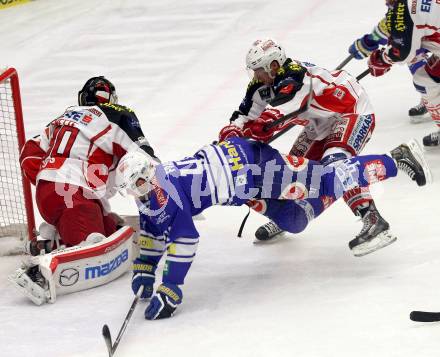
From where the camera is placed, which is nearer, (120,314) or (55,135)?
(120,314)

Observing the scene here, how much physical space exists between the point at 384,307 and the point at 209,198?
0.83m

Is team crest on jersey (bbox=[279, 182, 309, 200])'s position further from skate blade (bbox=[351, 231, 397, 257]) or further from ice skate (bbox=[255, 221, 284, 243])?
ice skate (bbox=[255, 221, 284, 243])

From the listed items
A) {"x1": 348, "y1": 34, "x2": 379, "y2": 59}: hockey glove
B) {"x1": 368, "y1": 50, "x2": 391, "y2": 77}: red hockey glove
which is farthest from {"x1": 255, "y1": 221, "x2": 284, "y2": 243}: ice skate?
{"x1": 348, "y1": 34, "x2": 379, "y2": 59}: hockey glove

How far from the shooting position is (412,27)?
18.5 ft

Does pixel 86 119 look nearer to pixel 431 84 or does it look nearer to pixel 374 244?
pixel 374 244

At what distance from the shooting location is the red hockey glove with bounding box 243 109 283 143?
5004mm

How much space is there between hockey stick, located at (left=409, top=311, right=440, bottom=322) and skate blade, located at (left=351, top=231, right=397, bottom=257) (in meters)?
0.68

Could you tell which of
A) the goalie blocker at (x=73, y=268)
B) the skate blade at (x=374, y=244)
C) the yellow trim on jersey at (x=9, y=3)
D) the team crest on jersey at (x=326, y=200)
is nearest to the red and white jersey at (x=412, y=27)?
the team crest on jersey at (x=326, y=200)

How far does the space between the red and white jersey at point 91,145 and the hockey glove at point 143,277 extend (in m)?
0.54

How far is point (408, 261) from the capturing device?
457 cm

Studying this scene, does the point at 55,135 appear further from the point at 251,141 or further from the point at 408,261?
the point at 408,261

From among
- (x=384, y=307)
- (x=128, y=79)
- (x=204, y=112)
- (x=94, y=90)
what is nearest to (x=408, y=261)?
(x=384, y=307)

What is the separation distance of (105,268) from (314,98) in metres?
1.23

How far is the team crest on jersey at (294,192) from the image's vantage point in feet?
14.9
